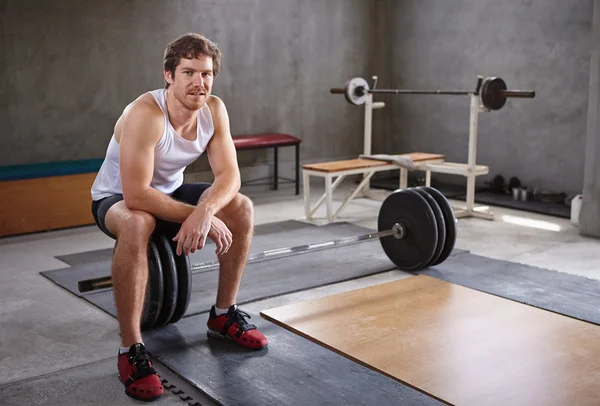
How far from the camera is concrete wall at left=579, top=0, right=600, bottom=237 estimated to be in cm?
448

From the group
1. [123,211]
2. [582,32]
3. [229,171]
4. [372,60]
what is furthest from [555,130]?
[123,211]

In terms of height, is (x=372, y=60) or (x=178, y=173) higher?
(x=372, y=60)

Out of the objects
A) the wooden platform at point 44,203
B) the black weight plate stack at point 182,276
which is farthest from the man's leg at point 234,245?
the wooden platform at point 44,203

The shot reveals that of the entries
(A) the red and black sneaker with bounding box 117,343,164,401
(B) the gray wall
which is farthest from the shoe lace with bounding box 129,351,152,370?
(B) the gray wall

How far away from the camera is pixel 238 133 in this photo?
6.40m

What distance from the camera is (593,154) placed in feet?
15.0

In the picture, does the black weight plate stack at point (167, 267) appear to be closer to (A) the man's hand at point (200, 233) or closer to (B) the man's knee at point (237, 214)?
(A) the man's hand at point (200, 233)

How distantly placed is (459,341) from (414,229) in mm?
1006

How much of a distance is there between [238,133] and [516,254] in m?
2.96

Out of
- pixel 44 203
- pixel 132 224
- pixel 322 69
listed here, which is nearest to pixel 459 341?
pixel 132 224

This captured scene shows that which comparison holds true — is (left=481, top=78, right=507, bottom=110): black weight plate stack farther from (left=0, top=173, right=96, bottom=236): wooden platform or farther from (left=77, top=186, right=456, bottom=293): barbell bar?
(left=0, top=173, right=96, bottom=236): wooden platform

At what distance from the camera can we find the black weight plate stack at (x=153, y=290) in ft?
8.63

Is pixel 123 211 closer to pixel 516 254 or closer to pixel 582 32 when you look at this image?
pixel 516 254

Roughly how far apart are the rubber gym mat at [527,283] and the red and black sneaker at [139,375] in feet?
5.58
